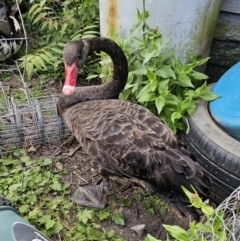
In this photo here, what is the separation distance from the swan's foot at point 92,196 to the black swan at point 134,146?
0.60ft

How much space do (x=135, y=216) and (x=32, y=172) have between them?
2.22 ft

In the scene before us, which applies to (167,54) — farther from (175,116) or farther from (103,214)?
(103,214)

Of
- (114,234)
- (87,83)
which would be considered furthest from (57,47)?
(114,234)

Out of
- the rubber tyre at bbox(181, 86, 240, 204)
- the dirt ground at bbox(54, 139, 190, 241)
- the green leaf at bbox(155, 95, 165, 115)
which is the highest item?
the green leaf at bbox(155, 95, 165, 115)

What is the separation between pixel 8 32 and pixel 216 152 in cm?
204

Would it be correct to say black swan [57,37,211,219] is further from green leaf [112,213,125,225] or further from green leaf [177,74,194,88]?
green leaf [177,74,194,88]

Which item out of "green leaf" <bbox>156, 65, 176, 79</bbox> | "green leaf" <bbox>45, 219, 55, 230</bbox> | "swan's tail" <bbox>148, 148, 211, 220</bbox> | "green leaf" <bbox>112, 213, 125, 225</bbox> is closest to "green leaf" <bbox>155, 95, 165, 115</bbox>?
"green leaf" <bbox>156, 65, 176, 79</bbox>

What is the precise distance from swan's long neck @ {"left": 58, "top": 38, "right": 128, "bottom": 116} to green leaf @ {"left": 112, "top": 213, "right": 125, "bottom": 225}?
704mm

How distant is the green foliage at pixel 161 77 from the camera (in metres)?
2.31

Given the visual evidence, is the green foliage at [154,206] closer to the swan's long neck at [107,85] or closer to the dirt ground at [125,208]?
the dirt ground at [125,208]

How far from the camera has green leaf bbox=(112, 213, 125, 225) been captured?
2.14 meters

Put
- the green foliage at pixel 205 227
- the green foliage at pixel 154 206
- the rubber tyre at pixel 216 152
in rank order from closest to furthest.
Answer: the green foliage at pixel 205 227 < the rubber tyre at pixel 216 152 < the green foliage at pixel 154 206

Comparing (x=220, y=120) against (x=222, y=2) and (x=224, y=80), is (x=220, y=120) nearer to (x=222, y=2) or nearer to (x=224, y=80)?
(x=224, y=80)

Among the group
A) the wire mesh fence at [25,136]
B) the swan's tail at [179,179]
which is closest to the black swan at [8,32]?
the wire mesh fence at [25,136]
